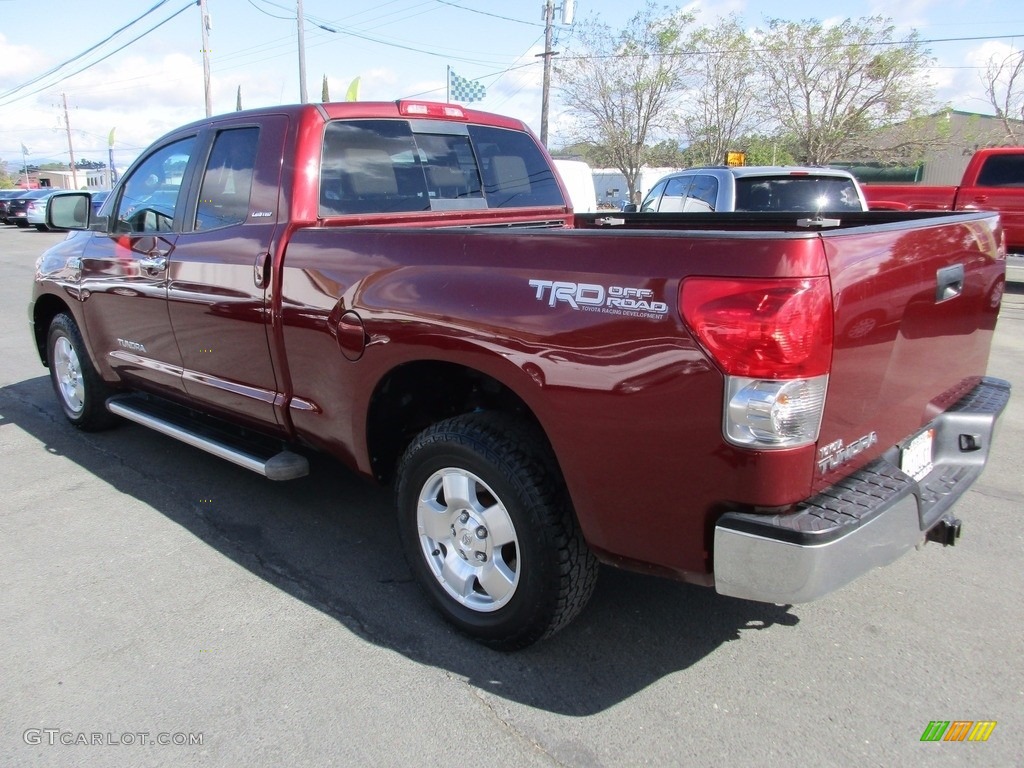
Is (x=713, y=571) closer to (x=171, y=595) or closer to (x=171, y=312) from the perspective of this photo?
(x=171, y=595)

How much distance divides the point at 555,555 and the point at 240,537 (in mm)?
1996

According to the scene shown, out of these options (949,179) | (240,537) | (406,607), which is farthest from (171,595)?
(949,179)

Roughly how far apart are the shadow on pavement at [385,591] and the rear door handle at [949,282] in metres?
1.35

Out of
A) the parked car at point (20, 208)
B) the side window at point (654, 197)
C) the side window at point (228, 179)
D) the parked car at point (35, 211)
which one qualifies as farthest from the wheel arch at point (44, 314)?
the parked car at point (20, 208)

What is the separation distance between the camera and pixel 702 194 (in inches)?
323

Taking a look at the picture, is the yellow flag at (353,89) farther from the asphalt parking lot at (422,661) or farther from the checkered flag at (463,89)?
the asphalt parking lot at (422,661)

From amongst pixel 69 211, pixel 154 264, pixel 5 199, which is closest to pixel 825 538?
pixel 154 264

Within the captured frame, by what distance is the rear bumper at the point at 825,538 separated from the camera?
6.79 ft

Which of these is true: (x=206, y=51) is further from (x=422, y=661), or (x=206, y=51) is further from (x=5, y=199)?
(x=422, y=661)

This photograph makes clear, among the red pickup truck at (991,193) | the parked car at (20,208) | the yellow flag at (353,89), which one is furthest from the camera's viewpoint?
the parked car at (20,208)

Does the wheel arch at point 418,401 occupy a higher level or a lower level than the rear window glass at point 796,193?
lower

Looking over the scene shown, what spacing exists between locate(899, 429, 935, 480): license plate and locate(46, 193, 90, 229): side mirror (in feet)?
16.4

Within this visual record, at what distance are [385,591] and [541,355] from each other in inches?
59.1

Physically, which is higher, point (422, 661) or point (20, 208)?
point (20, 208)
